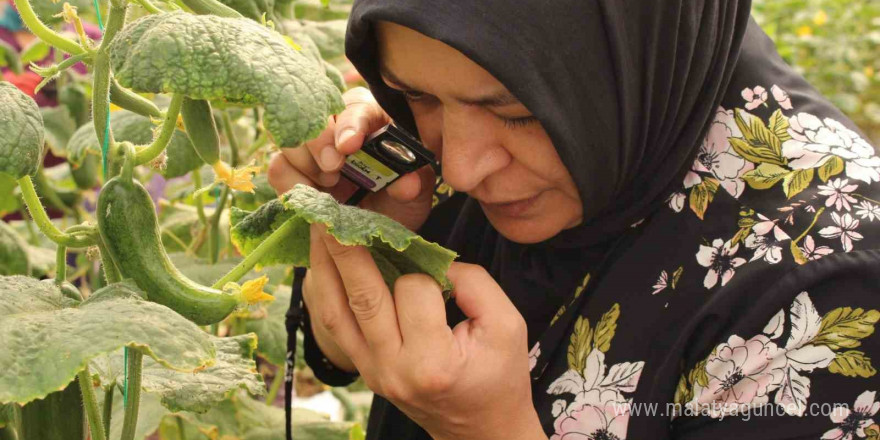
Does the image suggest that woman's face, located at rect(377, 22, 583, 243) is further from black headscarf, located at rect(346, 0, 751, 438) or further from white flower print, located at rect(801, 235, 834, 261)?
white flower print, located at rect(801, 235, 834, 261)

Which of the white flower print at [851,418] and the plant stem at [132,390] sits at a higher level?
the white flower print at [851,418]

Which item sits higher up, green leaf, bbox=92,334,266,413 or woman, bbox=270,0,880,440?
woman, bbox=270,0,880,440

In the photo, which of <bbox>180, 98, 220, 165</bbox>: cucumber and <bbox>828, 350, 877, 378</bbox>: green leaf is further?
<bbox>828, 350, 877, 378</bbox>: green leaf

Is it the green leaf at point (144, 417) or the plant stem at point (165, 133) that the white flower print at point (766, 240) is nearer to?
the plant stem at point (165, 133)

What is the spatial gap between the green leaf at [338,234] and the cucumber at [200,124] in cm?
8

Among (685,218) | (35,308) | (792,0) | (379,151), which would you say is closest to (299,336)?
(379,151)

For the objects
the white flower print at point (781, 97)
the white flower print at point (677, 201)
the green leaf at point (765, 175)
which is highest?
the white flower print at point (781, 97)

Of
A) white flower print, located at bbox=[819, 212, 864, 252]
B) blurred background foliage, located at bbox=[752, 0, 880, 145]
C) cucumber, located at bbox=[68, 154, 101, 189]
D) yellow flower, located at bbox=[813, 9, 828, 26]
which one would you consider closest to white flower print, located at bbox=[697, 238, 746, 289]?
white flower print, located at bbox=[819, 212, 864, 252]

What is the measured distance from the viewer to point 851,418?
1.09m

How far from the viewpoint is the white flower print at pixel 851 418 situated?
1.09 meters

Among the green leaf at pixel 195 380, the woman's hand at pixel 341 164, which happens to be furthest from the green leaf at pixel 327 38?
the green leaf at pixel 195 380

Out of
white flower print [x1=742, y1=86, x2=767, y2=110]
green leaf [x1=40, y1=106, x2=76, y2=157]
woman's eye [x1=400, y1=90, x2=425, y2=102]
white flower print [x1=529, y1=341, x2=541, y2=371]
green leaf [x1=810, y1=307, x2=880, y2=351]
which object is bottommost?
green leaf [x1=40, y1=106, x2=76, y2=157]

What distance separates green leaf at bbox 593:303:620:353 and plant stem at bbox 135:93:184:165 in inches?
27.3

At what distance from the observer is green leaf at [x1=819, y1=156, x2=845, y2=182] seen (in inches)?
45.5
